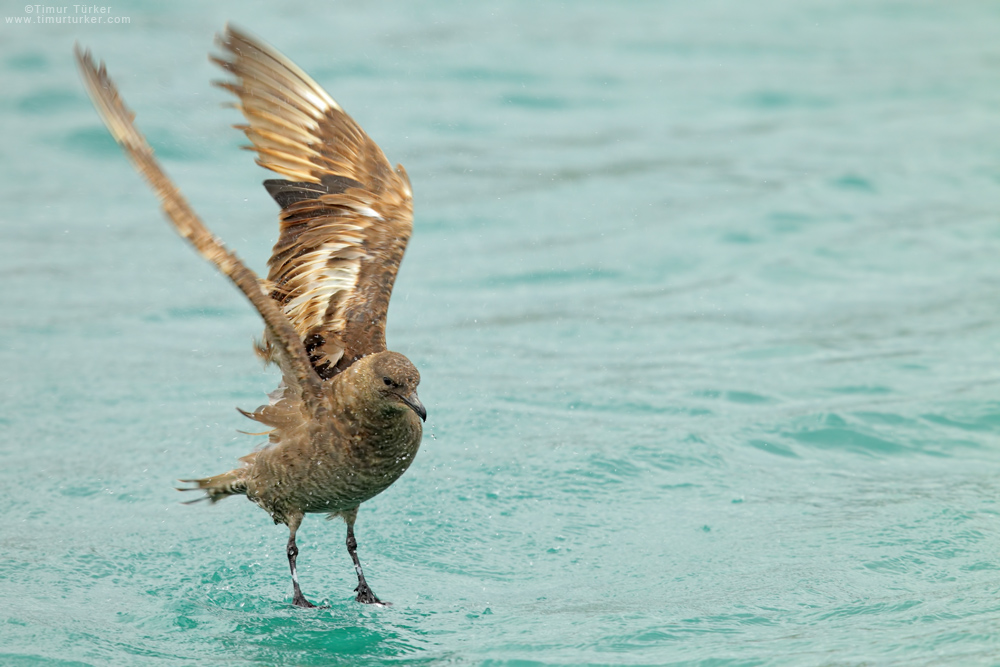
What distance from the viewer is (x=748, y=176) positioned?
476 inches

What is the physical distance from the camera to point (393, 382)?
195 inches

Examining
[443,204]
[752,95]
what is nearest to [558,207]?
[443,204]

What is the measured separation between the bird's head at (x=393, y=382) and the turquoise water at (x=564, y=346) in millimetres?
1100

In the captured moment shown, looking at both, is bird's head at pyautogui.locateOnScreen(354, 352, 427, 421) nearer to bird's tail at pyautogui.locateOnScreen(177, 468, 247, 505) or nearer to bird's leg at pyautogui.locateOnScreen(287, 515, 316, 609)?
bird's leg at pyautogui.locateOnScreen(287, 515, 316, 609)

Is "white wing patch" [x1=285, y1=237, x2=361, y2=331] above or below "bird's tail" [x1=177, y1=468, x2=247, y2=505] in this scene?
above

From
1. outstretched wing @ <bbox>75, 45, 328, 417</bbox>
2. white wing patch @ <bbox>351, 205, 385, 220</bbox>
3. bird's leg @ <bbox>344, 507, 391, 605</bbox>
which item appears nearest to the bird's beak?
outstretched wing @ <bbox>75, 45, 328, 417</bbox>

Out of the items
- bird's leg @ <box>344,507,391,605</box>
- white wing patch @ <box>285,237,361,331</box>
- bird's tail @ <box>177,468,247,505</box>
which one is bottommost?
bird's leg @ <box>344,507,391,605</box>

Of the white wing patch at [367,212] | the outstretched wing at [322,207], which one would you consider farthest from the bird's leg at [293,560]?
the white wing patch at [367,212]

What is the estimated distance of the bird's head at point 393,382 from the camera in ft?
16.2

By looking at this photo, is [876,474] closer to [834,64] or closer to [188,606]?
[188,606]

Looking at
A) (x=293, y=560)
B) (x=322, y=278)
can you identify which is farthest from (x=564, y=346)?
(x=293, y=560)

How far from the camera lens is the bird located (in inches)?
190

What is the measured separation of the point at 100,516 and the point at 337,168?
225cm

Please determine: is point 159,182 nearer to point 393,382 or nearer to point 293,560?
point 393,382
